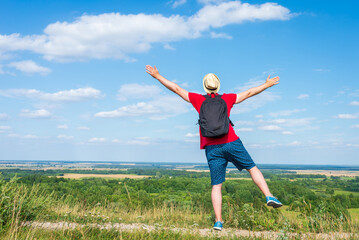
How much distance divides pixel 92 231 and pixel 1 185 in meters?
2.33

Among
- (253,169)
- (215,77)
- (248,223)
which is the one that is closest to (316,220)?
(248,223)

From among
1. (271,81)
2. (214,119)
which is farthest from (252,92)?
(214,119)

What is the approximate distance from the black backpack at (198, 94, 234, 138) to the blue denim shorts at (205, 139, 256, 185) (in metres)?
0.27

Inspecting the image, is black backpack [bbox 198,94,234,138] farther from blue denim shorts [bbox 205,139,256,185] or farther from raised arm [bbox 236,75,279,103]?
raised arm [bbox 236,75,279,103]

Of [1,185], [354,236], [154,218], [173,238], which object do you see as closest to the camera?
[173,238]

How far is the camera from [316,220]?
5.96 meters

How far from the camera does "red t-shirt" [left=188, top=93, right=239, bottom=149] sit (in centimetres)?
499

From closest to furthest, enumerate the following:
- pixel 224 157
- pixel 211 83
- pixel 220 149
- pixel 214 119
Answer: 1. pixel 214 119
2. pixel 220 149
3. pixel 224 157
4. pixel 211 83

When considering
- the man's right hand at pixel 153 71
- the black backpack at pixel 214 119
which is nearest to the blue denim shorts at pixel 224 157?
the black backpack at pixel 214 119

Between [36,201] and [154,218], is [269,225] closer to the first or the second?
[154,218]

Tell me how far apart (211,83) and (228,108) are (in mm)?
523

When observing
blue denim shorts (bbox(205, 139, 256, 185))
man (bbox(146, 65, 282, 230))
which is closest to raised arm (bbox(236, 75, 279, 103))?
man (bbox(146, 65, 282, 230))

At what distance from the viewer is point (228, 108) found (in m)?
5.15

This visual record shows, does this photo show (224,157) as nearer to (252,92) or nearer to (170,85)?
(252,92)
